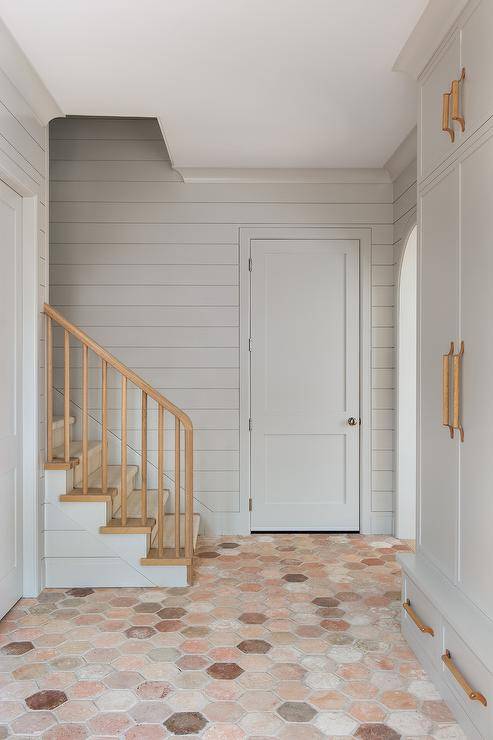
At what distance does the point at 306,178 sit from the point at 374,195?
1.72 feet

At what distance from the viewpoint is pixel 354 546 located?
409 centimetres

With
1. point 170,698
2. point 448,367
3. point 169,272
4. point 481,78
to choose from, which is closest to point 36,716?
point 170,698

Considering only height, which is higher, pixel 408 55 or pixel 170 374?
pixel 408 55

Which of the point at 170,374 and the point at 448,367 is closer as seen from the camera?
the point at 448,367

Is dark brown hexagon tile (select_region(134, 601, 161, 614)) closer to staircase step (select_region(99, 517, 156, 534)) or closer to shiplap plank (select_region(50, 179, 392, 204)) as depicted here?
staircase step (select_region(99, 517, 156, 534))

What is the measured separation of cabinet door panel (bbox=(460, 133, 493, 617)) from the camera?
1939 mm

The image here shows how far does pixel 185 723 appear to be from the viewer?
6.76 feet

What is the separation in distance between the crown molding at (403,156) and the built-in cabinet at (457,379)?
102cm

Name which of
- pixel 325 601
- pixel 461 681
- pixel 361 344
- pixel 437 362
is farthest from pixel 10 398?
pixel 361 344

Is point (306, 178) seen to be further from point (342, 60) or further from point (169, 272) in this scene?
point (342, 60)

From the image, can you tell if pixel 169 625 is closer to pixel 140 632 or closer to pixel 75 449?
pixel 140 632

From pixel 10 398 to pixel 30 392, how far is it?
0.16m

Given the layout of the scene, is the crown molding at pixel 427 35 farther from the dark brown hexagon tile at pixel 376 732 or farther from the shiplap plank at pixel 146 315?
the dark brown hexagon tile at pixel 376 732

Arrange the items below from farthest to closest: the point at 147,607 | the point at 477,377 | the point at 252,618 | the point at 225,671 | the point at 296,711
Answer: the point at 147,607 → the point at 252,618 → the point at 225,671 → the point at 296,711 → the point at 477,377
